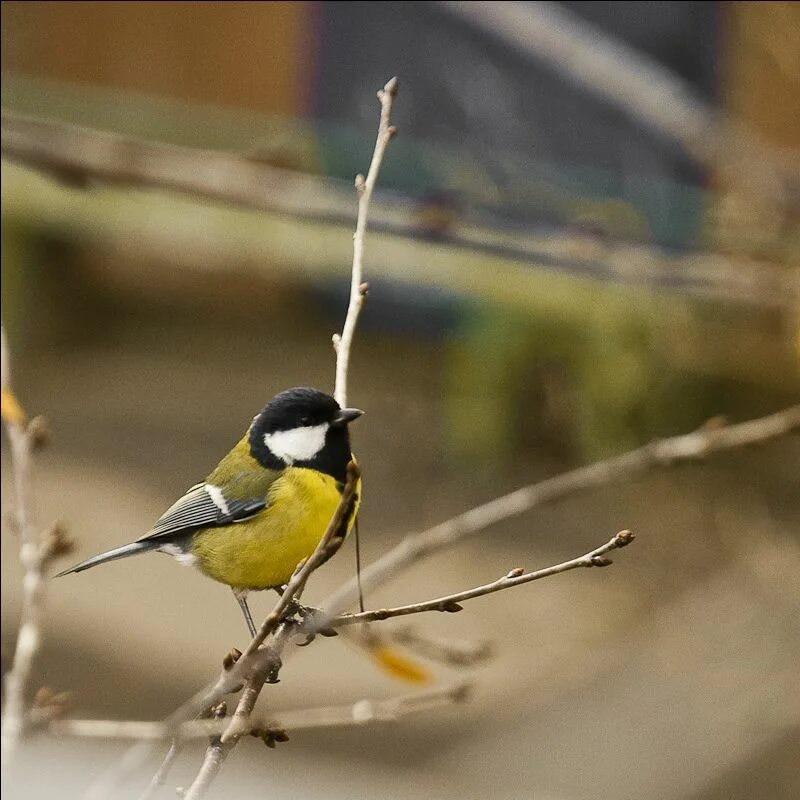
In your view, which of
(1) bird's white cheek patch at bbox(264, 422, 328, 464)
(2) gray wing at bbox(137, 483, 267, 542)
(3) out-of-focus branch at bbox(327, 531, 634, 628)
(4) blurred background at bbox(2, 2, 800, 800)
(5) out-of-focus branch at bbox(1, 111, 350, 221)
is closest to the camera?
(3) out-of-focus branch at bbox(327, 531, 634, 628)

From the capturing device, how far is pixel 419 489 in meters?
5.56

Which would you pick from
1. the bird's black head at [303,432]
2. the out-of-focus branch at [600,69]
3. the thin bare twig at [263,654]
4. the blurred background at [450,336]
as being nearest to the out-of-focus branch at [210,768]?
the thin bare twig at [263,654]

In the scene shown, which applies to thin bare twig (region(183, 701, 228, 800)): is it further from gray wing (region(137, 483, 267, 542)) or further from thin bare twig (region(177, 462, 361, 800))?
gray wing (region(137, 483, 267, 542))

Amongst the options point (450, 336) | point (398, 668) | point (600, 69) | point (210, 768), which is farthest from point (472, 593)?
point (450, 336)

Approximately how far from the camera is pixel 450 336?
682 centimetres

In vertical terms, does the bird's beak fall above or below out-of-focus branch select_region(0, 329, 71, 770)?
above

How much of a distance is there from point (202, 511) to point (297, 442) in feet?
0.40

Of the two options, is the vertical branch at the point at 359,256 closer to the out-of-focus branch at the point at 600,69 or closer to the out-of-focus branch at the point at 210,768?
the out-of-focus branch at the point at 600,69

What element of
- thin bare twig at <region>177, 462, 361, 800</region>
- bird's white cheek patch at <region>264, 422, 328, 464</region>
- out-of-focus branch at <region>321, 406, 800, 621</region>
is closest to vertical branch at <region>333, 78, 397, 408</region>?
bird's white cheek patch at <region>264, 422, 328, 464</region>

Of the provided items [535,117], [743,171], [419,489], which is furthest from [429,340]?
[743,171]

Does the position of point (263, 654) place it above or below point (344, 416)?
below

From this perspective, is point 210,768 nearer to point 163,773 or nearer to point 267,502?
point 163,773

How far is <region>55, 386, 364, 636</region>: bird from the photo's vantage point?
38.9 inches

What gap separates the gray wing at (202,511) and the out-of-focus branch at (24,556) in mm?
76
